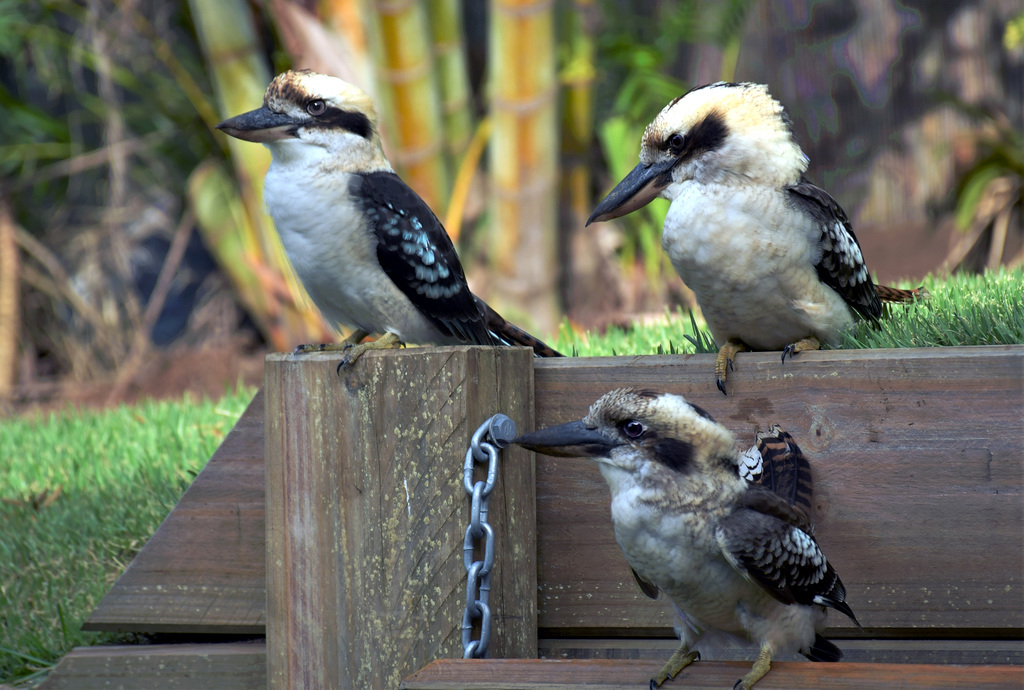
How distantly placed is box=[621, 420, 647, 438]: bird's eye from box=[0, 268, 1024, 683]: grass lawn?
88 cm

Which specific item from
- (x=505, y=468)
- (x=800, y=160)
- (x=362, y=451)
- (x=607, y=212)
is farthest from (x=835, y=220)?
(x=362, y=451)

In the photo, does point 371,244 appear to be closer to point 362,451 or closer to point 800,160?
point 362,451

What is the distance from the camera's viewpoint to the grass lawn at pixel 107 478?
224 centimetres

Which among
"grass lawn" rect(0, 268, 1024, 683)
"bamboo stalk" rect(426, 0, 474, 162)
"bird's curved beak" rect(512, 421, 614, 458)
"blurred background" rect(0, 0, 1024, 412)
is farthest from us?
"bamboo stalk" rect(426, 0, 474, 162)

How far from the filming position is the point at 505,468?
1.93 m

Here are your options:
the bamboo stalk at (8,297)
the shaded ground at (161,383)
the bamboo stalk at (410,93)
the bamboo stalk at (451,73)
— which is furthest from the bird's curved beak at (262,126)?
the bamboo stalk at (8,297)

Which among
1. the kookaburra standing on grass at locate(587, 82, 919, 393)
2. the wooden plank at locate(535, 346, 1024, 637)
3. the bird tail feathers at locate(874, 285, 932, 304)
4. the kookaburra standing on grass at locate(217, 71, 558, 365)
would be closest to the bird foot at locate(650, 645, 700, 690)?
the wooden plank at locate(535, 346, 1024, 637)

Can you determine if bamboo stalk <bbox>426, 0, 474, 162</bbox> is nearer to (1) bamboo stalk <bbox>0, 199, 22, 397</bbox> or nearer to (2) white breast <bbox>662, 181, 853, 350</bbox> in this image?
(1) bamboo stalk <bbox>0, 199, 22, 397</bbox>

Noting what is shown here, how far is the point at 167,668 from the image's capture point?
2.26 metres

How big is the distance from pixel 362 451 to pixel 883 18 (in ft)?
21.1

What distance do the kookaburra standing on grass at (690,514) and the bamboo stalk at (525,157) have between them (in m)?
4.32

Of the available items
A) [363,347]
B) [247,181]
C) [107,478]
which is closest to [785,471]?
[363,347]

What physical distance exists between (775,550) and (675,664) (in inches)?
10.7

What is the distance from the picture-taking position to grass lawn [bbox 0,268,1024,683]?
2.24 m
